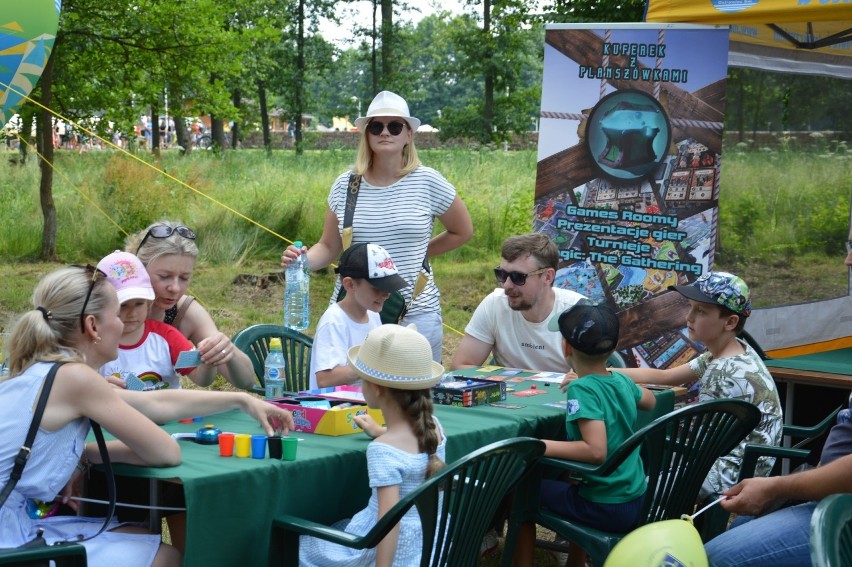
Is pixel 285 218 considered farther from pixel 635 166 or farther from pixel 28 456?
pixel 28 456

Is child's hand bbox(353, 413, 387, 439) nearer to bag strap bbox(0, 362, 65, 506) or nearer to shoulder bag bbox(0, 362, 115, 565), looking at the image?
shoulder bag bbox(0, 362, 115, 565)

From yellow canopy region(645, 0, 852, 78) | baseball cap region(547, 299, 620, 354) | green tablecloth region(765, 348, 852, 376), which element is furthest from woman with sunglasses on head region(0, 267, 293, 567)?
yellow canopy region(645, 0, 852, 78)

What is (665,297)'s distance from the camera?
552 cm

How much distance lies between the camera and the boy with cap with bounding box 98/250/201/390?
3.16m

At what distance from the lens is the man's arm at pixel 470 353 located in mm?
4469

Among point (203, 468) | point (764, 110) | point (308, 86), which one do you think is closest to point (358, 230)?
point (203, 468)

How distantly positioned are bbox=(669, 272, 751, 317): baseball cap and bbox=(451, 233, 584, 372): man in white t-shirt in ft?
2.27

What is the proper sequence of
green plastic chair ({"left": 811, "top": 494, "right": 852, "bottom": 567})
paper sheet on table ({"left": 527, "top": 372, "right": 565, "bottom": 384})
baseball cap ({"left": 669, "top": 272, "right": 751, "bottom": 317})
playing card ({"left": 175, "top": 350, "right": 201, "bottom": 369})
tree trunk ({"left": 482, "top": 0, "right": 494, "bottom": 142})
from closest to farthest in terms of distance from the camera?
green plastic chair ({"left": 811, "top": 494, "right": 852, "bottom": 567}), playing card ({"left": 175, "top": 350, "right": 201, "bottom": 369}), baseball cap ({"left": 669, "top": 272, "right": 751, "bottom": 317}), paper sheet on table ({"left": 527, "top": 372, "right": 565, "bottom": 384}), tree trunk ({"left": 482, "top": 0, "right": 494, "bottom": 142})

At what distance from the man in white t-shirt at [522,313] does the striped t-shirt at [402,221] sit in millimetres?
258

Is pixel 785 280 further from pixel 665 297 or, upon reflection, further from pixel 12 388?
pixel 12 388

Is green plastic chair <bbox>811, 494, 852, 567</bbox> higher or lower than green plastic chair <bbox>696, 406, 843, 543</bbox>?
higher

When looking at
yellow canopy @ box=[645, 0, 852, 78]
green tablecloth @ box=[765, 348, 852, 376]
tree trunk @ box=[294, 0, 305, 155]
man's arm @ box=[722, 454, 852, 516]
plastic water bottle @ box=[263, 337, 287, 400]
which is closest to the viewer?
man's arm @ box=[722, 454, 852, 516]

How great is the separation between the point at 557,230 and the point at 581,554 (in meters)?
2.38

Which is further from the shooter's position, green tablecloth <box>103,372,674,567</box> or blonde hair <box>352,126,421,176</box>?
blonde hair <box>352,126,421,176</box>
